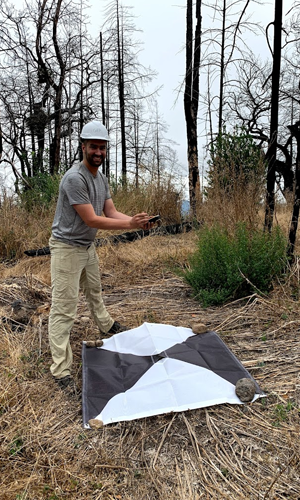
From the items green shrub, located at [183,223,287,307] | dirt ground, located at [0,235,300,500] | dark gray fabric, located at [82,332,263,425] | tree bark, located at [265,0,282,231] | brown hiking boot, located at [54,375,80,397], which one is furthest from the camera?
tree bark, located at [265,0,282,231]

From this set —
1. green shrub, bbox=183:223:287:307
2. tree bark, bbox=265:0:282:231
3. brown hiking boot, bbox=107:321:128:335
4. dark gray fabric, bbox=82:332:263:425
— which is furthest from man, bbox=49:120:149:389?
tree bark, bbox=265:0:282:231

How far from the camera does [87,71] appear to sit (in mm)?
14531

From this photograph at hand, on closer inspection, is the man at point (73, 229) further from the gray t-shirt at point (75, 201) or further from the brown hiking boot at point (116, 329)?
the brown hiking boot at point (116, 329)

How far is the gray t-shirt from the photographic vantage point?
2367 millimetres

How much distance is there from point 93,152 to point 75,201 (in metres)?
0.34

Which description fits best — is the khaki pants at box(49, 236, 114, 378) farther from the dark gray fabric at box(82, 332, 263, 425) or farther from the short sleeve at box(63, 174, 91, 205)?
the short sleeve at box(63, 174, 91, 205)

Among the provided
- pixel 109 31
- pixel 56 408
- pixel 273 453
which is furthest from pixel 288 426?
pixel 109 31

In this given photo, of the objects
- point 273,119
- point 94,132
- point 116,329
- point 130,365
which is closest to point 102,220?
point 94,132

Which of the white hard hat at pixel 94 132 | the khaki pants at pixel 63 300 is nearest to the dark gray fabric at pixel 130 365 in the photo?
the khaki pants at pixel 63 300

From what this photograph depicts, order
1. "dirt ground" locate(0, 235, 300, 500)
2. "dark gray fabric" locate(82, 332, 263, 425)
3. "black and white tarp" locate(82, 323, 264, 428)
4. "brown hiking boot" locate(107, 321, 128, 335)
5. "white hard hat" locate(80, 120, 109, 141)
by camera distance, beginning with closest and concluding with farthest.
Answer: "dirt ground" locate(0, 235, 300, 500), "black and white tarp" locate(82, 323, 264, 428), "dark gray fabric" locate(82, 332, 263, 425), "white hard hat" locate(80, 120, 109, 141), "brown hiking boot" locate(107, 321, 128, 335)

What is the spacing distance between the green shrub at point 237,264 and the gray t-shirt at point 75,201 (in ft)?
4.75

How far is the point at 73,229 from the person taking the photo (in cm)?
250

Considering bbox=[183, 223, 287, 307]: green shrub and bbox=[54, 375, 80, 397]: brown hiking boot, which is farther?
bbox=[183, 223, 287, 307]: green shrub

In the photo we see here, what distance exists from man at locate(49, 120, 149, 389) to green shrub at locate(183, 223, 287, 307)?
1.43 m
